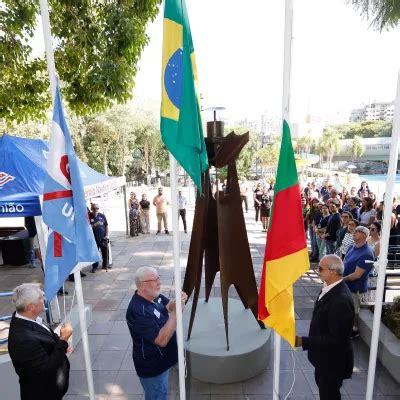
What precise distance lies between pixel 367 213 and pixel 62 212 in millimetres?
7115

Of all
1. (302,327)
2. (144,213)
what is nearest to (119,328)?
(302,327)

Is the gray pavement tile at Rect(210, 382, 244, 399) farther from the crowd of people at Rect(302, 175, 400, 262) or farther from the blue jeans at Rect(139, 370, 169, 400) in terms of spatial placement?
the crowd of people at Rect(302, 175, 400, 262)

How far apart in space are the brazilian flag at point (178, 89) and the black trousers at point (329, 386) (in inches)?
88.2

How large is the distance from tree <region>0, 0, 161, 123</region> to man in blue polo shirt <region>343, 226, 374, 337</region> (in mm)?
4409

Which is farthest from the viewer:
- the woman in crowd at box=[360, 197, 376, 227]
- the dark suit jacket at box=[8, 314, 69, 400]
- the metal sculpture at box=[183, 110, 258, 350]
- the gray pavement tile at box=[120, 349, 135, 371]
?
the woman in crowd at box=[360, 197, 376, 227]

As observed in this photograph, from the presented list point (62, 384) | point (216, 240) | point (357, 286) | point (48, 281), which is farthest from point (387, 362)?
point (48, 281)

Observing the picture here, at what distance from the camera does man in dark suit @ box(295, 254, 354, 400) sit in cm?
290

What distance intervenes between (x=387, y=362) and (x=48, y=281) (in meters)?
4.08

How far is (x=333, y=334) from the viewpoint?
291 cm

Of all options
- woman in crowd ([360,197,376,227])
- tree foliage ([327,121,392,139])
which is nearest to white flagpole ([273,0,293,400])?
woman in crowd ([360,197,376,227])

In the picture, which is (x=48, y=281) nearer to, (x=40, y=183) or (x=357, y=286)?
(x=40, y=183)

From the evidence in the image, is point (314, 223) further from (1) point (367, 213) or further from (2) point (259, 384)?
(2) point (259, 384)

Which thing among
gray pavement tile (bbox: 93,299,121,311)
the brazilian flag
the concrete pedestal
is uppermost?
the brazilian flag

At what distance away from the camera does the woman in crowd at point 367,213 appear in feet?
24.6
